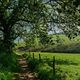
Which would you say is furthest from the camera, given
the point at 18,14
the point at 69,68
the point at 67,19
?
the point at 18,14

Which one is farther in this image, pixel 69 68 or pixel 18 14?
pixel 18 14

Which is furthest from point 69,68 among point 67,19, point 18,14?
point 18,14

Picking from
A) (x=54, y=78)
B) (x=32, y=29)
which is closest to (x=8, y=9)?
(x=32, y=29)

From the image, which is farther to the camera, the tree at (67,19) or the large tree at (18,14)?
the large tree at (18,14)

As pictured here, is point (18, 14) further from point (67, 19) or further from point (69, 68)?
point (69, 68)

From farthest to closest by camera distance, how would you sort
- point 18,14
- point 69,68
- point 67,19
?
point 18,14 < point 67,19 < point 69,68

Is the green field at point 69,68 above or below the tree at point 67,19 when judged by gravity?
below

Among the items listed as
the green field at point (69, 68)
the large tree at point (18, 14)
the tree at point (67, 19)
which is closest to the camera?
the green field at point (69, 68)

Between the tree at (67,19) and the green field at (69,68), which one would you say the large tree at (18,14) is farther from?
the green field at (69,68)

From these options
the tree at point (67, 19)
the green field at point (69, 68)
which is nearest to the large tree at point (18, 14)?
the tree at point (67, 19)

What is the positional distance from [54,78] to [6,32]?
27.4 m

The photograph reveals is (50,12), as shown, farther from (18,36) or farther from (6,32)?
(18,36)

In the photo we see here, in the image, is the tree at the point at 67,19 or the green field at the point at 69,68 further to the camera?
the tree at the point at 67,19

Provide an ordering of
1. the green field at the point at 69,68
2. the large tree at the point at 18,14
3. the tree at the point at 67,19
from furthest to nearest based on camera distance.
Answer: the large tree at the point at 18,14
the tree at the point at 67,19
the green field at the point at 69,68
